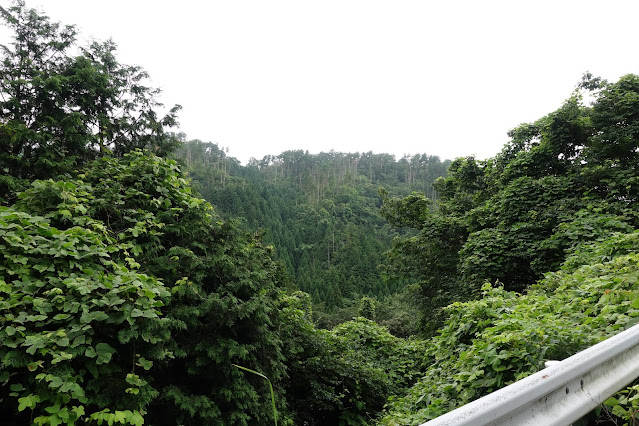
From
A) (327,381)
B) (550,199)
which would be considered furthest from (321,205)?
(327,381)

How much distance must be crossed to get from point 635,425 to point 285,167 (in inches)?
4685

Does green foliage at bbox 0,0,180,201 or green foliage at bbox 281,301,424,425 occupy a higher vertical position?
green foliage at bbox 0,0,180,201

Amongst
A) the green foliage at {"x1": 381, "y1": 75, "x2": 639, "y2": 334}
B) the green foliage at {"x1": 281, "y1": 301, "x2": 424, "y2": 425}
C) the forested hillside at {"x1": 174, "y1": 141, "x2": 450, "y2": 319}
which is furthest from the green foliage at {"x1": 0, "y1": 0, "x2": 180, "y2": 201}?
the forested hillside at {"x1": 174, "y1": 141, "x2": 450, "y2": 319}

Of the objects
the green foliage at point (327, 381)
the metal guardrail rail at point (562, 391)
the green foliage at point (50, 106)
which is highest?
the green foliage at point (50, 106)

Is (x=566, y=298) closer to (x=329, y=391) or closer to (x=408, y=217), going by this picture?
(x=329, y=391)

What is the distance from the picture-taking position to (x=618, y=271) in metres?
3.31

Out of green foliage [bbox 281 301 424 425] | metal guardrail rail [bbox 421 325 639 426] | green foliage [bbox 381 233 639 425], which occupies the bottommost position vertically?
green foliage [bbox 281 301 424 425]

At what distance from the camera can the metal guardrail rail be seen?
1.01 meters

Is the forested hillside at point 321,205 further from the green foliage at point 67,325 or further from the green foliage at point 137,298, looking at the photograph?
the green foliage at point 67,325

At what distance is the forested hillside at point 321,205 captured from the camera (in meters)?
56.4

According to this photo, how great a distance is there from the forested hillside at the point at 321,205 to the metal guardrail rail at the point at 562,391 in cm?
3762

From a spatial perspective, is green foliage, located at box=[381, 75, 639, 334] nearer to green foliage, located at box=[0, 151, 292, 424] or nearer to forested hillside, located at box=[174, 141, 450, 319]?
green foliage, located at box=[0, 151, 292, 424]

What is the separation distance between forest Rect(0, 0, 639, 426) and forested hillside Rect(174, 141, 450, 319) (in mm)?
30559

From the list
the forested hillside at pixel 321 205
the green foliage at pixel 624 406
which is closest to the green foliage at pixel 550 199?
the green foliage at pixel 624 406
